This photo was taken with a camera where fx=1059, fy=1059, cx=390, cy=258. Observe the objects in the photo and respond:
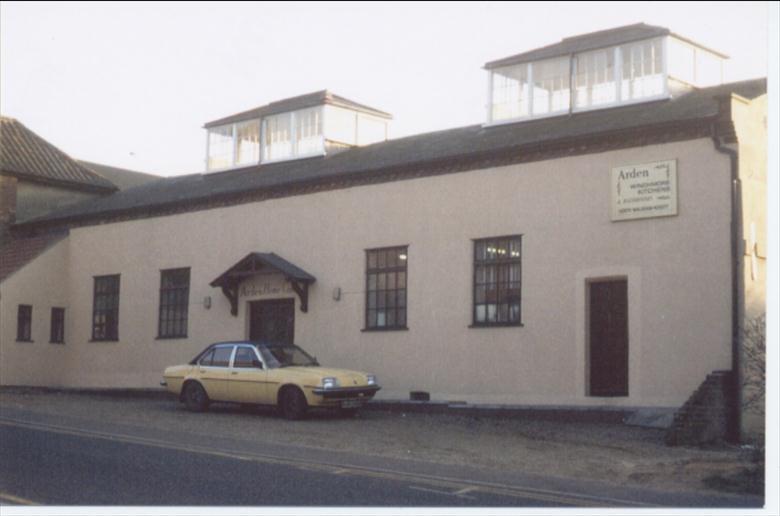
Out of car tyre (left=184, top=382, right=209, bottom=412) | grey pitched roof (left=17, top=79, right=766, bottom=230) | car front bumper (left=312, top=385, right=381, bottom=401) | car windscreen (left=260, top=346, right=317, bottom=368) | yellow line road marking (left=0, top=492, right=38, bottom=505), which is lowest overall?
yellow line road marking (left=0, top=492, right=38, bottom=505)

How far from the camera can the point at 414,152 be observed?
24.3m

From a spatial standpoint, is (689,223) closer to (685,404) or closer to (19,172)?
(685,404)

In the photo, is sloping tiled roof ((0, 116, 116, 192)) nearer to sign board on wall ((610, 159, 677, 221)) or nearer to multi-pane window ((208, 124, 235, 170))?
multi-pane window ((208, 124, 235, 170))

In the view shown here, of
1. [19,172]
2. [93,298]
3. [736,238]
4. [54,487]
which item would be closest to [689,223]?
[736,238]

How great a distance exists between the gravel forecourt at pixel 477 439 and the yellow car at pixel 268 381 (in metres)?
0.36

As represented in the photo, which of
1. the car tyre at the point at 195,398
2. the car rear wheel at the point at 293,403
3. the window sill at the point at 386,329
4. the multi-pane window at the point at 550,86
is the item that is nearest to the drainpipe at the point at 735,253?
the multi-pane window at the point at 550,86

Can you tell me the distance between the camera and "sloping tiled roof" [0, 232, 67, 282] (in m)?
30.3

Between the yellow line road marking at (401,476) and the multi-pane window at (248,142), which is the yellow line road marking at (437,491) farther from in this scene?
the multi-pane window at (248,142)

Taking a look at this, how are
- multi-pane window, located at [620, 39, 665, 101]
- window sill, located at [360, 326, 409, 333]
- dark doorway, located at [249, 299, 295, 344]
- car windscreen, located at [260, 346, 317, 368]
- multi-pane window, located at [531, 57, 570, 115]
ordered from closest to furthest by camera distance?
car windscreen, located at [260, 346, 317, 368] < multi-pane window, located at [620, 39, 665, 101] < window sill, located at [360, 326, 409, 333] < multi-pane window, located at [531, 57, 570, 115] < dark doorway, located at [249, 299, 295, 344]

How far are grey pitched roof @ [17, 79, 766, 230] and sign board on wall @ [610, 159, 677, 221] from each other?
78 cm

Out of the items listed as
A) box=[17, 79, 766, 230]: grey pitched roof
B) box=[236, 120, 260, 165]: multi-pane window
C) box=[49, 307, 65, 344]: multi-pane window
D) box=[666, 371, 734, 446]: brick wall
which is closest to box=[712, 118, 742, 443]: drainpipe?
box=[666, 371, 734, 446]: brick wall

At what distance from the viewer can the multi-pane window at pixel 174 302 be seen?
27859 mm

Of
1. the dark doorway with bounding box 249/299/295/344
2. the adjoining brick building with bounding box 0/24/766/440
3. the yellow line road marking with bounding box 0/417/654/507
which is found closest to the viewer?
the yellow line road marking with bounding box 0/417/654/507

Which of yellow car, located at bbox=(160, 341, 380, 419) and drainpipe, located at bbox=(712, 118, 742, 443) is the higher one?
drainpipe, located at bbox=(712, 118, 742, 443)
